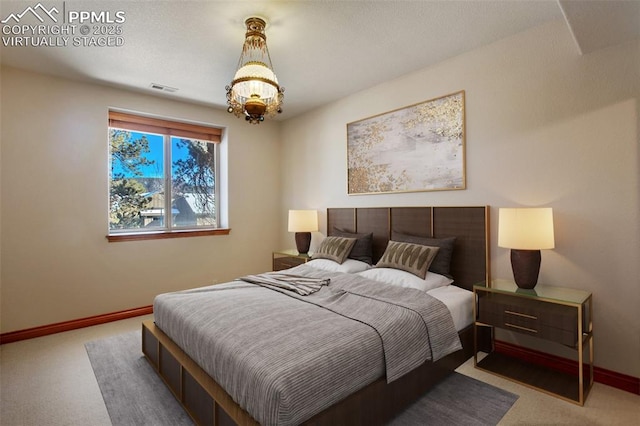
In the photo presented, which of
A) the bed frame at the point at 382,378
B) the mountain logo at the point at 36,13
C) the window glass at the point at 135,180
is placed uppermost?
the mountain logo at the point at 36,13

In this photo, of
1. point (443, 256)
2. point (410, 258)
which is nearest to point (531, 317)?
point (443, 256)

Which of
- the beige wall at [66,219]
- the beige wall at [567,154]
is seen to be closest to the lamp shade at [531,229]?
the beige wall at [567,154]

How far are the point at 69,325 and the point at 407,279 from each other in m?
3.52

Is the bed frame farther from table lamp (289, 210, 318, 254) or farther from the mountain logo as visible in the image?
the mountain logo

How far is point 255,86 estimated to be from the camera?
235 centimetres

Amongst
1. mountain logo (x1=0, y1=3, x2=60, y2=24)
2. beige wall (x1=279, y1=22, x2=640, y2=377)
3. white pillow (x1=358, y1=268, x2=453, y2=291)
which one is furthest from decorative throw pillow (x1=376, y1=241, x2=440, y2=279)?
mountain logo (x1=0, y1=3, x2=60, y2=24)

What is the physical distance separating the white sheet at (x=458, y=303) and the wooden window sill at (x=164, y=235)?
3.01 meters

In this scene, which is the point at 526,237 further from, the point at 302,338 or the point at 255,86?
the point at 255,86

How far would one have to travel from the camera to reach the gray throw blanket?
8.30 ft

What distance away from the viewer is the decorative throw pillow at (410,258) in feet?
9.13

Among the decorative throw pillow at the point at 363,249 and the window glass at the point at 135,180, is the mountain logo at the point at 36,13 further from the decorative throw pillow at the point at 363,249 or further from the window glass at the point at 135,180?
the decorative throw pillow at the point at 363,249

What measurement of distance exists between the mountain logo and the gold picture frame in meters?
2.90

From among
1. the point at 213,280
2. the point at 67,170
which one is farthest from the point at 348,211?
the point at 67,170

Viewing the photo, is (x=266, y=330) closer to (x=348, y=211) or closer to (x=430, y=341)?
(x=430, y=341)
